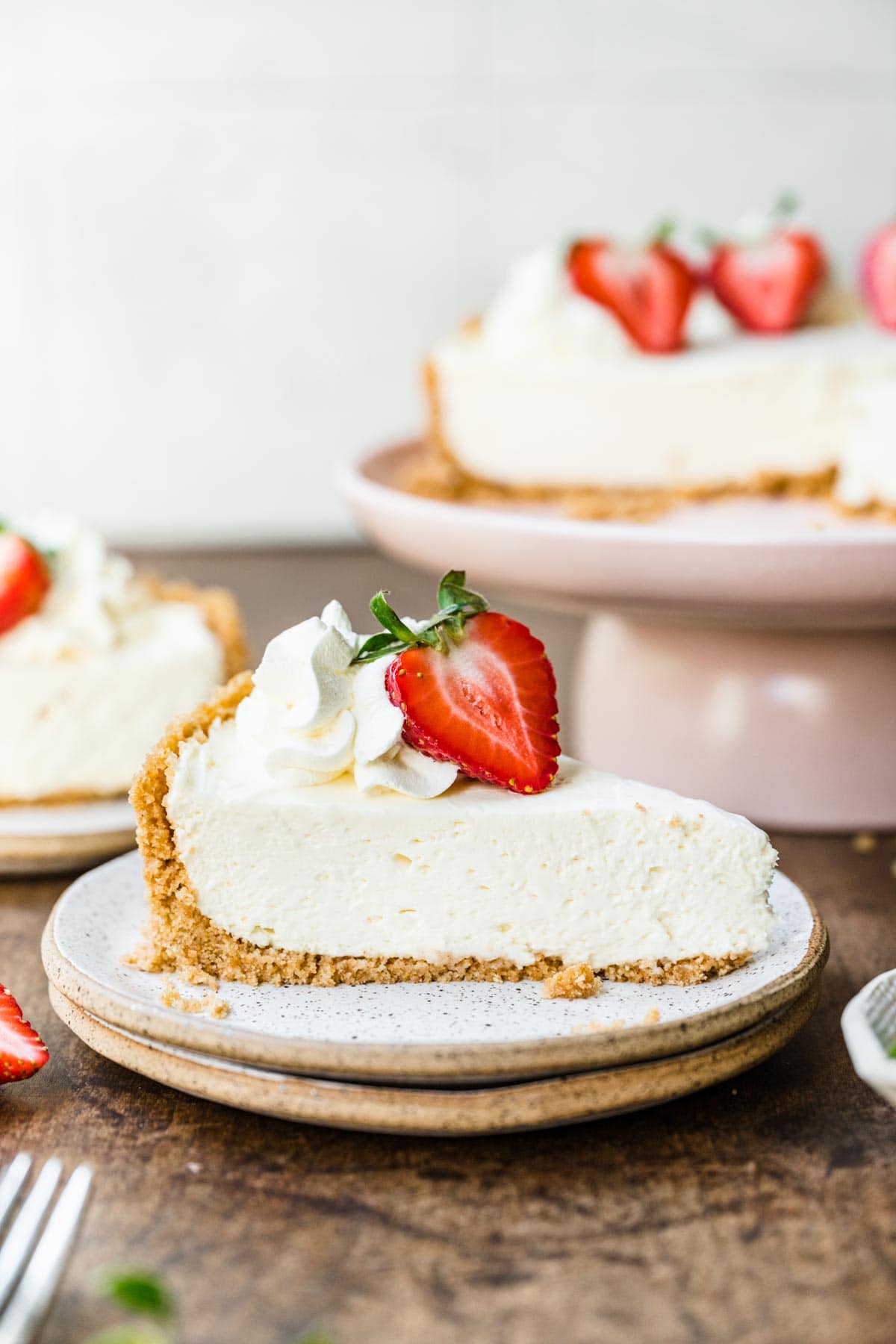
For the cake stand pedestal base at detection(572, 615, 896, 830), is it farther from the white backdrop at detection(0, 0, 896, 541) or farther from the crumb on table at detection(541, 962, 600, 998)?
the white backdrop at detection(0, 0, 896, 541)

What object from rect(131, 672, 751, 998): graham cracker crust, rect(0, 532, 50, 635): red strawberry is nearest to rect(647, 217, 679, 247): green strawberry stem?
rect(0, 532, 50, 635): red strawberry

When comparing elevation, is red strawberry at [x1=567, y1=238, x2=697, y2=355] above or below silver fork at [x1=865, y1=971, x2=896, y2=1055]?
above

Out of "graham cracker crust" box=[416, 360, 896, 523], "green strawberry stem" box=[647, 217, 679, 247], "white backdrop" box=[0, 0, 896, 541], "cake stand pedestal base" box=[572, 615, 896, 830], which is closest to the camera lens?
"cake stand pedestal base" box=[572, 615, 896, 830]

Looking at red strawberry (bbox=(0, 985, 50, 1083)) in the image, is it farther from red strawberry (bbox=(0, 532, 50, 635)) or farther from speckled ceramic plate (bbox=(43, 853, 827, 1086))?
red strawberry (bbox=(0, 532, 50, 635))

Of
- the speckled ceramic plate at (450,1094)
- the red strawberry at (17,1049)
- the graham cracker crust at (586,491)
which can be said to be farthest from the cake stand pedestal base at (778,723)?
the red strawberry at (17,1049)

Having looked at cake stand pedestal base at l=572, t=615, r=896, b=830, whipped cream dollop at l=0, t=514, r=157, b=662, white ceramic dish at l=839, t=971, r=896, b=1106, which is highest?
whipped cream dollop at l=0, t=514, r=157, b=662

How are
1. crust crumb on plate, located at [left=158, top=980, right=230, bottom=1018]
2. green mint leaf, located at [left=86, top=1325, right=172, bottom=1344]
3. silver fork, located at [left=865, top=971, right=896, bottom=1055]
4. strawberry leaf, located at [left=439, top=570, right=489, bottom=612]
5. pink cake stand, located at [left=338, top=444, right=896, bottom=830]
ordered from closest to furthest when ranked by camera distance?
green mint leaf, located at [left=86, top=1325, right=172, bottom=1344]
silver fork, located at [left=865, top=971, right=896, bottom=1055]
crust crumb on plate, located at [left=158, top=980, right=230, bottom=1018]
strawberry leaf, located at [left=439, top=570, right=489, bottom=612]
pink cake stand, located at [left=338, top=444, right=896, bottom=830]

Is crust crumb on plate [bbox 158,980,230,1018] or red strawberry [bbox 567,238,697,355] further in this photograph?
red strawberry [bbox 567,238,697,355]

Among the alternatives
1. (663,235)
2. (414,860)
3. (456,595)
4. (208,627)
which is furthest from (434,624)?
(663,235)
